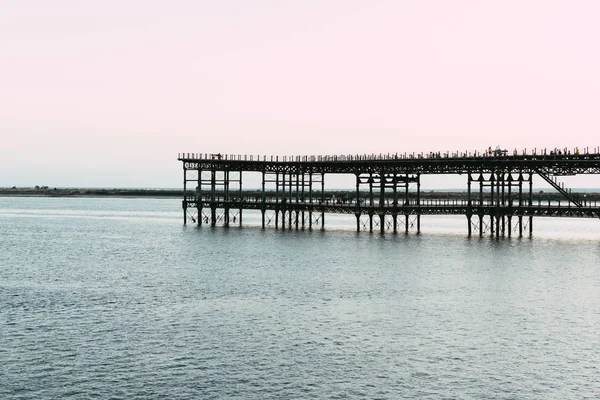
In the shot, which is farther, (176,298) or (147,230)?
(147,230)

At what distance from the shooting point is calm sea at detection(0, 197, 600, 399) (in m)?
29.3

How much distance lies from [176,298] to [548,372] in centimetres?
2463

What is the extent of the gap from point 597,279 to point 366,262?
19.4m

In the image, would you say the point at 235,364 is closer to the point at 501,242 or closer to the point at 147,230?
the point at 501,242

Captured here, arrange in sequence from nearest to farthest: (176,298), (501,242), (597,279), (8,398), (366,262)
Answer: (8,398)
(176,298)
(597,279)
(366,262)
(501,242)

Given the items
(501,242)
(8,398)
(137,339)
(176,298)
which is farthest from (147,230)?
(8,398)

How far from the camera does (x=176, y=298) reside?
47.2 metres

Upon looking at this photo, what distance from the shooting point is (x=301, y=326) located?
3878 cm

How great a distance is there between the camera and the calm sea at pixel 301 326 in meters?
29.3

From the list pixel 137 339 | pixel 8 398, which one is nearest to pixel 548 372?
pixel 137 339

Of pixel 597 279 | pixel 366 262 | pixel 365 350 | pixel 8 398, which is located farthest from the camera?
pixel 366 262

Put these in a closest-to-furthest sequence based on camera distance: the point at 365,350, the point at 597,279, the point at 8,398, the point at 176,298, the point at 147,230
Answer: the point at 8,398
the point at 365,350
the point at 176,298
the point at 597,279
the point at 147,230

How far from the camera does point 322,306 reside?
146 ft

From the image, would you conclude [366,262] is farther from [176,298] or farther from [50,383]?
[50,383]
